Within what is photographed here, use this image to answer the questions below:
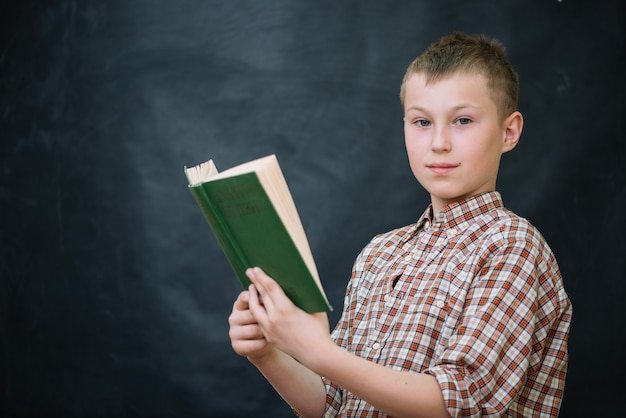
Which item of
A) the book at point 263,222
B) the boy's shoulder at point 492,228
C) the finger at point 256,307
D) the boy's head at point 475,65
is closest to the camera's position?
A: the book at point 263,222

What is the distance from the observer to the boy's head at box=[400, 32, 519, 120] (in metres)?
1.37

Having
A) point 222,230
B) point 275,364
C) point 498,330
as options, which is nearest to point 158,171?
point 275,364

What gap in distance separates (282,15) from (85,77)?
0.55 m

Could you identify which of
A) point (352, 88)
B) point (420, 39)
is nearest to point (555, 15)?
point (420, 39)

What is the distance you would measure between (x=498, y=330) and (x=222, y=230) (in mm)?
423

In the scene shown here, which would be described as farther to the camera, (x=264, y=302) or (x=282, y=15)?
(x=282, y=15)

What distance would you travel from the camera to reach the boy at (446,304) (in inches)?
44.9

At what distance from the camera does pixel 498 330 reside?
1176 millimetres

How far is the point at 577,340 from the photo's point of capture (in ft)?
6.44

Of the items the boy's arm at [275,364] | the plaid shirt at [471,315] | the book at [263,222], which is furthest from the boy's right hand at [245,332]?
the plaid shirt at [471,315]

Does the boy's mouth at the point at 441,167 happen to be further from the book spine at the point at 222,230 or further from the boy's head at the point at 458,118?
the book spine at the point at 222,230

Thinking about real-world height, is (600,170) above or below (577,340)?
above

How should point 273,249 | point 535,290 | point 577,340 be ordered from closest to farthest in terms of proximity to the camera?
point 273,249 < point 535,290 < point 577,340

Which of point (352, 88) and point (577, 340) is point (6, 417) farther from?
point (577, 340)
